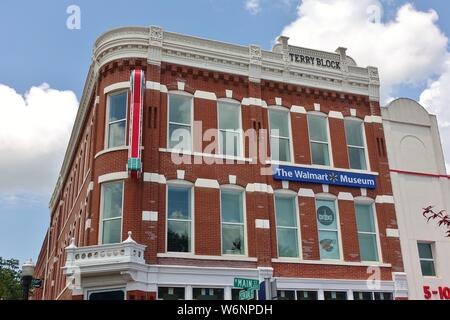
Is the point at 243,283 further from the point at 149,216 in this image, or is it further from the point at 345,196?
the point at 345,196

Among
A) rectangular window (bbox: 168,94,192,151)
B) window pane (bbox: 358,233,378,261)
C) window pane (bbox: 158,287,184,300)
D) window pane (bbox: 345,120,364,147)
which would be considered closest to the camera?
window pane (bbox: 158,287,184,300)

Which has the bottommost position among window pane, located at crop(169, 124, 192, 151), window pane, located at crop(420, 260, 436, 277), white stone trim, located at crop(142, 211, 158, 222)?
window pane, located at crop(420, 260, 436, 277)

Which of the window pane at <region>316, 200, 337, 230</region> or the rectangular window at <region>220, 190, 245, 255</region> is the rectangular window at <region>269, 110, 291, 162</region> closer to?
the window pane at <region>316, 200, 337, 230</region>

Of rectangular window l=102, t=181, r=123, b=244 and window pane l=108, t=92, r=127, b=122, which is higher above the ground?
window pane l=108, t=92, r=127, b=122

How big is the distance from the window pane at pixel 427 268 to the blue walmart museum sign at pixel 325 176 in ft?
12.8

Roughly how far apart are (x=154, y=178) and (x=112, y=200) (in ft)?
5.86

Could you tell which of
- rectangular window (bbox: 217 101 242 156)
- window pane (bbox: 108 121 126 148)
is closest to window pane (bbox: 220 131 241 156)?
rectangular window (bbox: 217 101 242 156)

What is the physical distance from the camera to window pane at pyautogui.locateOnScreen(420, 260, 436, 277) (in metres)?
22.0

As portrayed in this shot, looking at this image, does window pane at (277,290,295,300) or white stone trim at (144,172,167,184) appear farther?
window pane at (277,290,295,300)

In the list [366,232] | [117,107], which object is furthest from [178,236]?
[366,232]

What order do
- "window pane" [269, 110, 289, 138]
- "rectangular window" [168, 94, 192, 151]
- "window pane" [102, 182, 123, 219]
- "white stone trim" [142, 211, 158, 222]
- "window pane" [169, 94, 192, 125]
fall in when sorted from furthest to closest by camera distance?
"window pane" [269, 110, 289, 138] → "window pane" [169, 94, 192, 125] → "rectangular window" [168, 94, 192, 151] → "window pane" [102, 182, 123, 219] → "white stone trim" [142, 211, 158, 222]

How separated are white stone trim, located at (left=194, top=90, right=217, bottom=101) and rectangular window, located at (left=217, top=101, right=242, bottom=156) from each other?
40 centimetres

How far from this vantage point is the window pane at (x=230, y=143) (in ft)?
68.7
